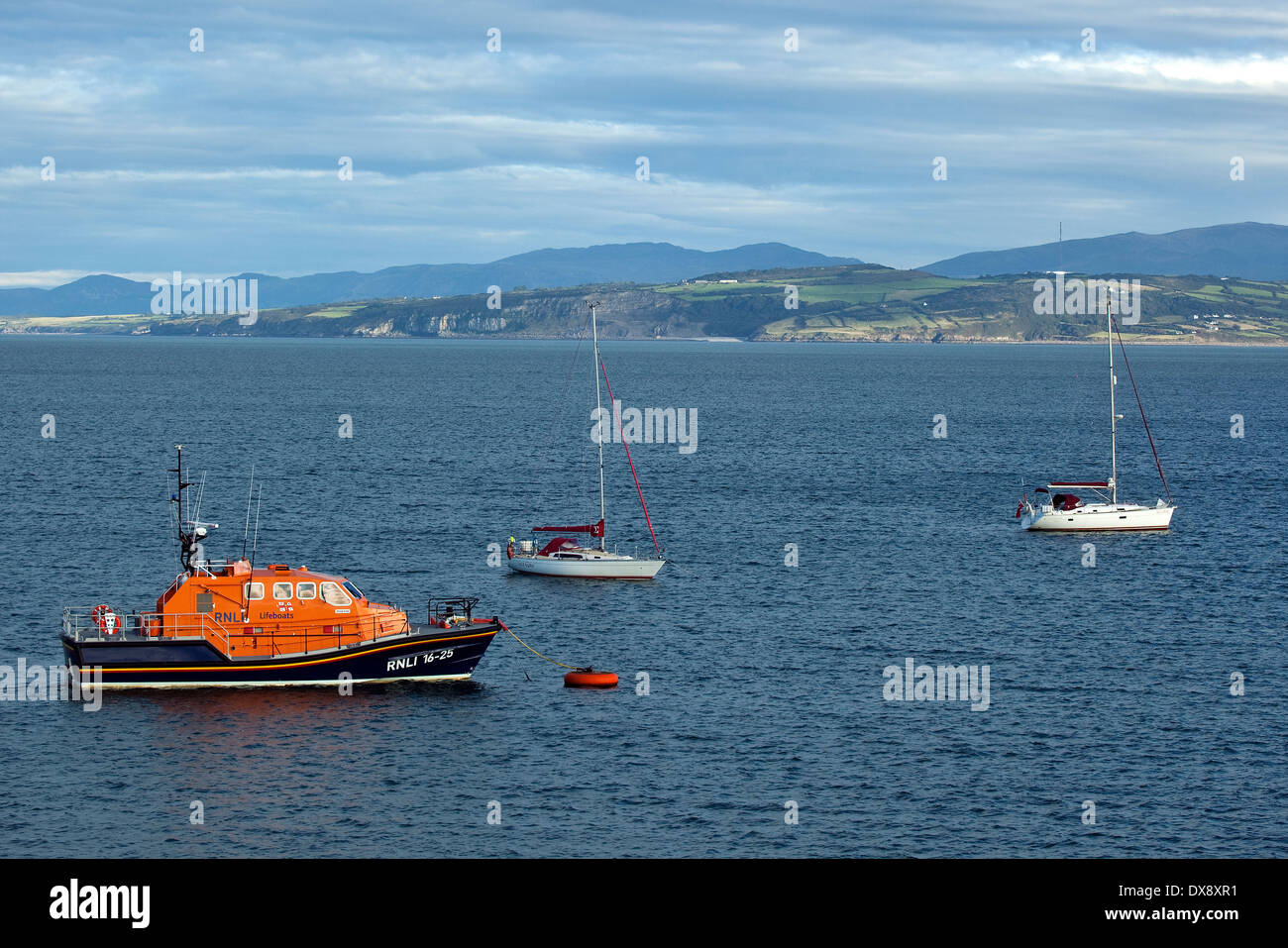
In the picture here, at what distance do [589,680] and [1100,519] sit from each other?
183 feet

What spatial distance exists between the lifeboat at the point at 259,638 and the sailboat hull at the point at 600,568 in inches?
899

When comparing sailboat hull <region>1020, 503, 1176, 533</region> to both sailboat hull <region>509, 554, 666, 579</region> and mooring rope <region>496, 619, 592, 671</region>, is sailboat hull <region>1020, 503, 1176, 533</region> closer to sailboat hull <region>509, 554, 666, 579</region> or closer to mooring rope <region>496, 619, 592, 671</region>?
sailboat hull <region>509, 554, 666, 579</region>

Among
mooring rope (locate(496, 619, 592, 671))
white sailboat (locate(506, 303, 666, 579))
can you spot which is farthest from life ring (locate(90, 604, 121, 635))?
white sailboat (locate(506, 303, 666, 579))

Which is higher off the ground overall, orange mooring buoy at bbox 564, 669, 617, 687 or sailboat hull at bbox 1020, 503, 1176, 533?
sailboat hull at bbox 1020, 503, 1176, 533

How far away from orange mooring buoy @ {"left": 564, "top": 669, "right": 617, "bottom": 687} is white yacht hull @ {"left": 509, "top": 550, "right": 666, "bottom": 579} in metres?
22.7

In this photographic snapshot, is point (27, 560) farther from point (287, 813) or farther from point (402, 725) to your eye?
point (287, 813)

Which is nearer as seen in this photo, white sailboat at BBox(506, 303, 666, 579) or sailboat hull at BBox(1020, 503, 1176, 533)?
white sailboat at BBox(506, 303, 666, 579)

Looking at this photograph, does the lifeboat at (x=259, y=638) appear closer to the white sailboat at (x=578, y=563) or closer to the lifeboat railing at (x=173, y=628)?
the lifeboat railing at (x=173, y=628)

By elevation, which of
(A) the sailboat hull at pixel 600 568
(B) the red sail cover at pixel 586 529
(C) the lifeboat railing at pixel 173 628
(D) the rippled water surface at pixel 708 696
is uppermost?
(B) the red sail cover at pixel 586 529

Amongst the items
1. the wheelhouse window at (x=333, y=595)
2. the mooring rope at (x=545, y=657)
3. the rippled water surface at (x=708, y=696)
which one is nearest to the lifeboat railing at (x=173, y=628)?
the rippled water surface at (x=708, y=696)

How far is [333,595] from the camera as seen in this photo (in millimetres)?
59469

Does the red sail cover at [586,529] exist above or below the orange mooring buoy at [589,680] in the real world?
above

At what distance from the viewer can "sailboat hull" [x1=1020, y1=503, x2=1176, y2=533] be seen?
102250 mm

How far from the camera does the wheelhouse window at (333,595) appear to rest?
195 ft
